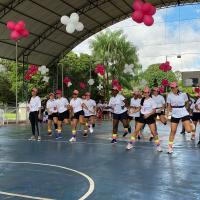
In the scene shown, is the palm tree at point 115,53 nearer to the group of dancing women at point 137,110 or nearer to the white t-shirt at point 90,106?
the group of dancing women at point 137,110

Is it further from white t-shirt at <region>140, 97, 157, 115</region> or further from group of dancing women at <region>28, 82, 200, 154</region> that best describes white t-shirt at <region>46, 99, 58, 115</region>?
white t-shirt at <region>140, 97, 157, 115</region>

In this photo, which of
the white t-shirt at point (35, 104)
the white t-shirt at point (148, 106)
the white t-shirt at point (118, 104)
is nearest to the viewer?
the white t-shirt at point (148, 106)

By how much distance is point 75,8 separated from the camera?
27.4 meters

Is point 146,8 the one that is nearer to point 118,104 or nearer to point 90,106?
point 118,104

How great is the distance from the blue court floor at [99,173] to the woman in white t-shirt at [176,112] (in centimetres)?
56

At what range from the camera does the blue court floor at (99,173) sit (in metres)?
5.45

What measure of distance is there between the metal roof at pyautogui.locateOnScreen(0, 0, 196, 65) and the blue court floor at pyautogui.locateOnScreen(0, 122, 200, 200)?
15.6 meters


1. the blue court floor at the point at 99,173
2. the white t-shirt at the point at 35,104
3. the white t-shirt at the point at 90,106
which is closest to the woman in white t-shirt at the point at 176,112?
the blue court floor at the point at 99,173

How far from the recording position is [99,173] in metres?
6.93

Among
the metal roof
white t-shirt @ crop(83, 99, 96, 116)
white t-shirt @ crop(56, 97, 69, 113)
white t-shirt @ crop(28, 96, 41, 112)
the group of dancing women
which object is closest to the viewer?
the group of dancing women

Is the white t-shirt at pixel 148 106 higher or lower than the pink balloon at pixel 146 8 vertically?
lower

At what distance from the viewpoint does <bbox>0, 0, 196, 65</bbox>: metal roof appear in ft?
80.1

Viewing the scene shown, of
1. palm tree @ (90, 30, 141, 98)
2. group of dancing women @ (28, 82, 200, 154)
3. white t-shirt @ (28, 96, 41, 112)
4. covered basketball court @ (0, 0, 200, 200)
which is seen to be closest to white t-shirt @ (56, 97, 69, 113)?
group of dancing women @ (28, 82, 200, 154)

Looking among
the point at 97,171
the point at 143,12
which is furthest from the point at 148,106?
the point at 143,12
